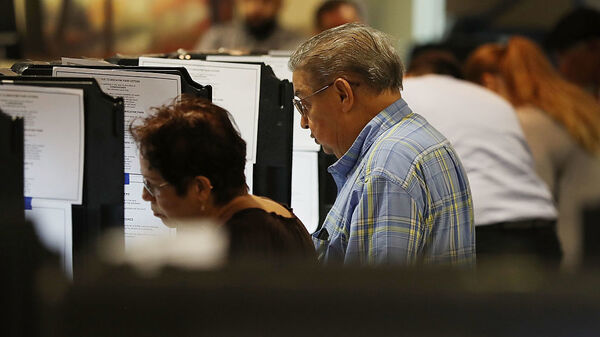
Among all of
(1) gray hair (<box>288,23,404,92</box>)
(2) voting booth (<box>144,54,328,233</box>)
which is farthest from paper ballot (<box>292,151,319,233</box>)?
(1) gray hair (<box>288,23,404,92</box>)

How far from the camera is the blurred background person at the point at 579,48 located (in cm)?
332

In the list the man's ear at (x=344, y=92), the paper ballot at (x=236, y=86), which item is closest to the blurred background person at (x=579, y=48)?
the paper ballot at (x=236, y=86)

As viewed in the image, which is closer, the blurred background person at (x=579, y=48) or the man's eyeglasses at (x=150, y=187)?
the man's eyeglasses at (x=150, y=187)

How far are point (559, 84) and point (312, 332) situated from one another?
264cm

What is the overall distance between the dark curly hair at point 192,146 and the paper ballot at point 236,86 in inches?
10.6

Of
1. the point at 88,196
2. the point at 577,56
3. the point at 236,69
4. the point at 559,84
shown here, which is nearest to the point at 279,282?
the point at 88,196

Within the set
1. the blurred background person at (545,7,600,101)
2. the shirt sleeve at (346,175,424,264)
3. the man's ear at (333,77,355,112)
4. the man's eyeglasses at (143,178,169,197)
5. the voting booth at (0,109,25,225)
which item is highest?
the blurred background person at (545,7,600,101)

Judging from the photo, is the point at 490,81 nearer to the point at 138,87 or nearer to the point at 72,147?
the point at 138,87

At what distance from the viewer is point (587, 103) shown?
2969mm

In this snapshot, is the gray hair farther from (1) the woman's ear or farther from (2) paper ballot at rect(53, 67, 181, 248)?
(1) the woman's ear

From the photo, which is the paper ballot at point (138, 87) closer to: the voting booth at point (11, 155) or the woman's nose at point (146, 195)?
the woman's nose at point (146, 195)

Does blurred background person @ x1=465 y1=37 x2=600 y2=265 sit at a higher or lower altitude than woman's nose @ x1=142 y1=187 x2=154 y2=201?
higher

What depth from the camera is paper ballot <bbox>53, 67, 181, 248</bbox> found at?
1.46 meters

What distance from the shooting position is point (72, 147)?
1403 mm
